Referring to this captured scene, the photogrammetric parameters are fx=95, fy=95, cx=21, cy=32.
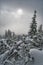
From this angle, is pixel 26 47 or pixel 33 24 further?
pixel 33 24

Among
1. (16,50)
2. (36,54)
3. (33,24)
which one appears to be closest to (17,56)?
(16,50)

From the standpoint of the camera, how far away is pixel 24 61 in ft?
17.8

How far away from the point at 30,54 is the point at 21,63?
76cm

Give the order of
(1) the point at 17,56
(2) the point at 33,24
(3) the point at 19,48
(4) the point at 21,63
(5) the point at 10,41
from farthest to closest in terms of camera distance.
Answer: (2) the point at 33,24
(5) the point at 10,41
(3) the point at 19,48
(1) the point at 17,56
(4) the point at 21,63

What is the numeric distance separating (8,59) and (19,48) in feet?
3.33

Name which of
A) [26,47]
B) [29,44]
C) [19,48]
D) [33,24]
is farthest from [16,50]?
[33,24]

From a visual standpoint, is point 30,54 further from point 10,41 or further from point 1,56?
point 10,41

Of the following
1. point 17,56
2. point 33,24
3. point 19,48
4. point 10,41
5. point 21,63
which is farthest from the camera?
point 33,24

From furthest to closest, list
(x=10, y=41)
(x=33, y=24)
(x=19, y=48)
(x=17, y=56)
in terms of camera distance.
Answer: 1. (x=33, y=24)
2. (x=10, y=41)
3. (x=19, y=48)
4. (x=17, y=56)

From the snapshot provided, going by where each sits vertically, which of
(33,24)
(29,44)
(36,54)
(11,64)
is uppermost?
(33,24)

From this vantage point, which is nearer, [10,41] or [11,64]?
[11,64]

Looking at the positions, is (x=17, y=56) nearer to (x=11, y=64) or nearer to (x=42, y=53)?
(x=11, y=64)

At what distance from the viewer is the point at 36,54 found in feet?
18.6

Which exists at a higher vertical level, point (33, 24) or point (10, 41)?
point (33, 24)
